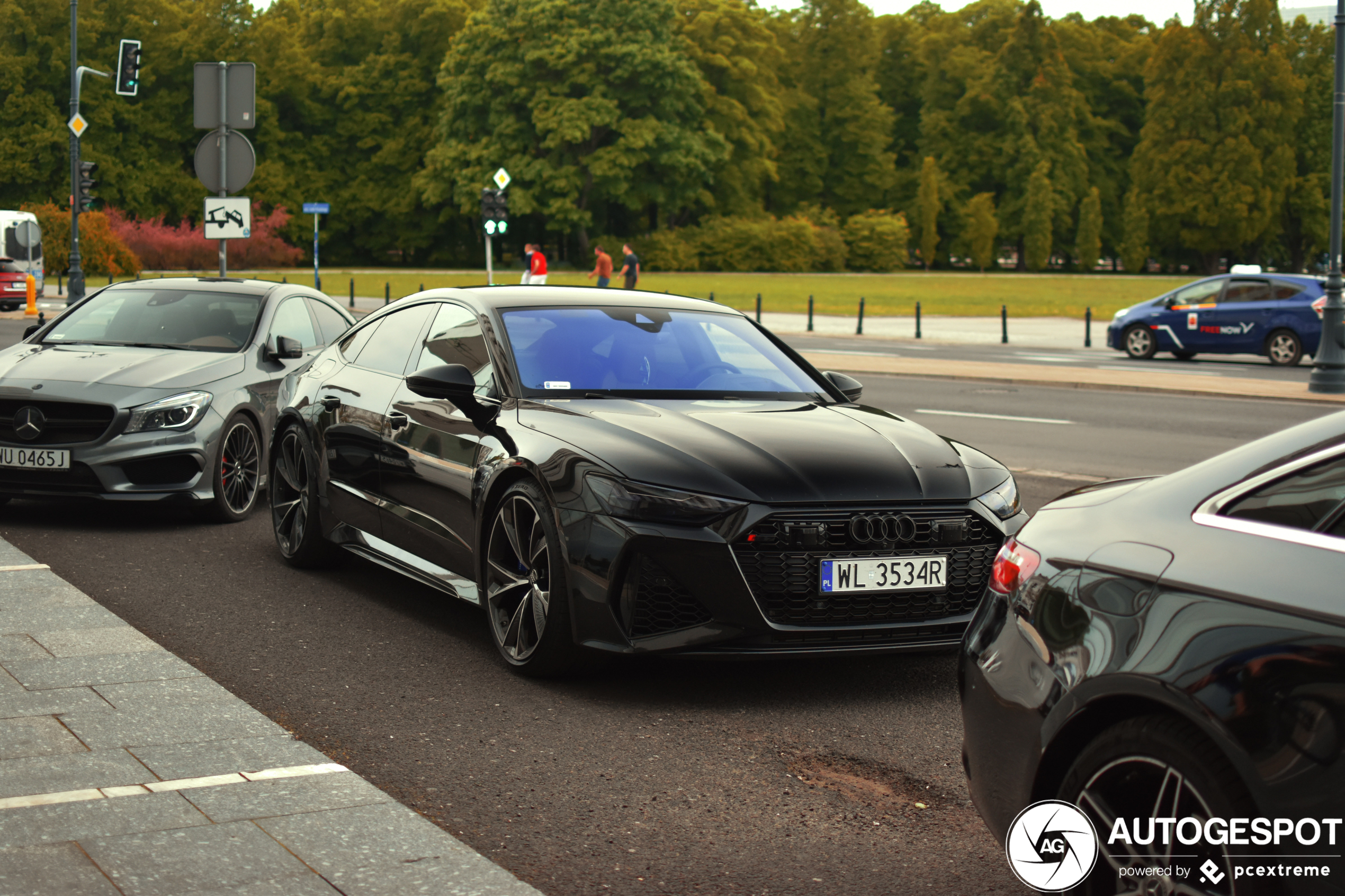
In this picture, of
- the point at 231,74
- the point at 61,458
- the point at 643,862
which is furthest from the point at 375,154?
the point at 643,862

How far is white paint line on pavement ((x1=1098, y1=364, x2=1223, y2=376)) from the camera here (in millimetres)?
22688

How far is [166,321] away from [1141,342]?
832 inches

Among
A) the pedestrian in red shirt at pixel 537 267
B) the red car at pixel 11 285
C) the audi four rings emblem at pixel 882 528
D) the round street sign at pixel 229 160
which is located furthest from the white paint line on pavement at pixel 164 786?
the red car at pixel 11 285

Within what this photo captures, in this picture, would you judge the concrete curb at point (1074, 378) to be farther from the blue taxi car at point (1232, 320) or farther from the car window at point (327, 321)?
the car window at point (327, 321)

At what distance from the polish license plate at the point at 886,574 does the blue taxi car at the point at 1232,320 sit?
21.2 metres

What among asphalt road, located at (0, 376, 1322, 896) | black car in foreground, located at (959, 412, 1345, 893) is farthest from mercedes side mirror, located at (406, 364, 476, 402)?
black car in foreground, located at (959, 412, 1345, 893)

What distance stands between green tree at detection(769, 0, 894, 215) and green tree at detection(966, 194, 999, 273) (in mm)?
7606

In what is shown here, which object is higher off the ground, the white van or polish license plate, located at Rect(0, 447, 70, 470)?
the white van

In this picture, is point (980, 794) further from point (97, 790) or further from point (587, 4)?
point (587, 4)

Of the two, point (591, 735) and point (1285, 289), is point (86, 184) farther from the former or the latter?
point (591, 735)

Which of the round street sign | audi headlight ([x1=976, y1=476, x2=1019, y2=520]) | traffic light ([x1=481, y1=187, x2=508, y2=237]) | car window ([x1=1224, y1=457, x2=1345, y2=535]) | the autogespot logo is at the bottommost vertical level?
the autogespot logo

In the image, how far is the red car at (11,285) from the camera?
36812 mm

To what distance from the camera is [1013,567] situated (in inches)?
132

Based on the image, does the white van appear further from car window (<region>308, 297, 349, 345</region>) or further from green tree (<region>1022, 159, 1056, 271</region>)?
green tree (<region>1022, 159, 1056, 271</region>)
